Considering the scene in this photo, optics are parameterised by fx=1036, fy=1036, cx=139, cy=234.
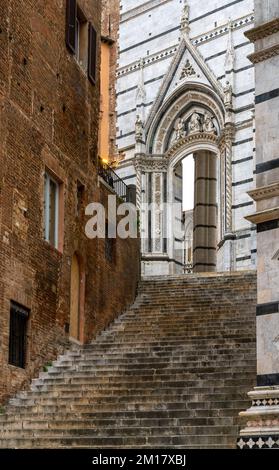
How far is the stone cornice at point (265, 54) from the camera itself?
607 inches

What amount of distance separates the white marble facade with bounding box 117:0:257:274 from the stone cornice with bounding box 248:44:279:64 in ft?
45.3

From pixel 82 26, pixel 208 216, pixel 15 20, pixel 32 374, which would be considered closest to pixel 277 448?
pixel 32 374

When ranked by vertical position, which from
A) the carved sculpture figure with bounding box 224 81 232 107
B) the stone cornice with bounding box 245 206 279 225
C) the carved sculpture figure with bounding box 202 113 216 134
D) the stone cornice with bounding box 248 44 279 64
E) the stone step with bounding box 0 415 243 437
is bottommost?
the stone step with bounding box 0 415 243 437

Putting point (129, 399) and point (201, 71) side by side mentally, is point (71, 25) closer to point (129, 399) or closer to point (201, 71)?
point (129, 399)

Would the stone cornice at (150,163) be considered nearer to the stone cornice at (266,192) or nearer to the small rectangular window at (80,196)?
the small rectangular window at (80,196)

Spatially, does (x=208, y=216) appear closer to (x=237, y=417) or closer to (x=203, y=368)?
(x=203, y=368)

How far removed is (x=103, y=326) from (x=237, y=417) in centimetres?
794

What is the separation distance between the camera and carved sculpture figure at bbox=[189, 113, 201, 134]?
32.4m

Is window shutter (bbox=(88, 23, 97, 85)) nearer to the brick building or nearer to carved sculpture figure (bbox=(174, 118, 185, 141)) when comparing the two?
carved sculpture figure (bbox=(174, 118, 185, 141))

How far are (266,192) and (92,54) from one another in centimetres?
1074

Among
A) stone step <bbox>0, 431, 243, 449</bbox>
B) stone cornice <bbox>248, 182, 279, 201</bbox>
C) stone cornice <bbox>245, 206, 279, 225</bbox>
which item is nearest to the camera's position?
stone cornice <bbox>245, 206, 279, 225</bbox>

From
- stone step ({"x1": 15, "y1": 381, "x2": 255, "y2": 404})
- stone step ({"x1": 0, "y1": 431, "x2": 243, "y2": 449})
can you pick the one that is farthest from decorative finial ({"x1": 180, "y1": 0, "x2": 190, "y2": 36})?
stone step ({"x1": 0, "y1": 431, "x2": 243, "y2": 449})

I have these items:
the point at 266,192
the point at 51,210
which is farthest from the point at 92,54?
the point at 266,192

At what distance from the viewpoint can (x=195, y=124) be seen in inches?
1278
